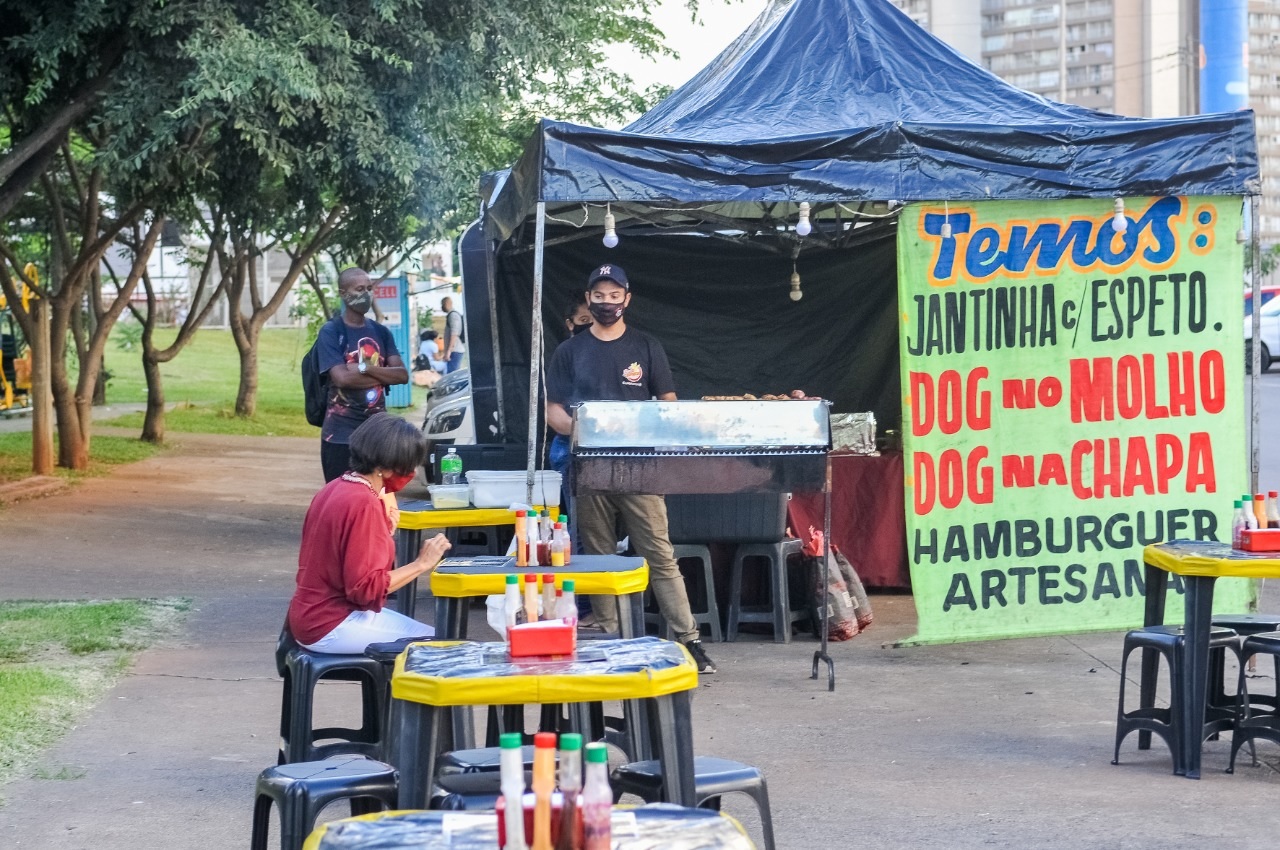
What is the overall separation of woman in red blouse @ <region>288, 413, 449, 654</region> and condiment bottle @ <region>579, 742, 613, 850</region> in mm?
2643

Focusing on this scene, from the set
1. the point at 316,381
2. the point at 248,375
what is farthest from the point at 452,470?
the point at 248,375

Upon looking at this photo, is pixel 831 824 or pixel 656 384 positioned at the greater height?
pixel 656 384

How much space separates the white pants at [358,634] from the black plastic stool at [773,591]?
3.63 m

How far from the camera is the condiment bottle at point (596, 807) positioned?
2764 mm

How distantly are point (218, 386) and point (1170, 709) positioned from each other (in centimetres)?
3033

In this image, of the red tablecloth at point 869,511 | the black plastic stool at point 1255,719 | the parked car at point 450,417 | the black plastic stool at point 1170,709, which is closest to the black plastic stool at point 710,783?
the black plastic stool at point 1170,709

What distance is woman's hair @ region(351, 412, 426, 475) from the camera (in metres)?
5.32

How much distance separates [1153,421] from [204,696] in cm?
493

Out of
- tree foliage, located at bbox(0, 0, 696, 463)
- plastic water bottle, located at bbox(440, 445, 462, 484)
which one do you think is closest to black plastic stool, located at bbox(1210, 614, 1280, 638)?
plastic water bottle, located at bbox(440, 445, 462, 484)

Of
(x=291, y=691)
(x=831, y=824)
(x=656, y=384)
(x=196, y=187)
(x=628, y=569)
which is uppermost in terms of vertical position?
(x=196, y=187)

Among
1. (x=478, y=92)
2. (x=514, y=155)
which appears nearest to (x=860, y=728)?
(x=478, y=92)

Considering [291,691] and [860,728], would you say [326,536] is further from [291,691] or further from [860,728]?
[860,728]

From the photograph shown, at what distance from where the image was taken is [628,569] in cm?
577

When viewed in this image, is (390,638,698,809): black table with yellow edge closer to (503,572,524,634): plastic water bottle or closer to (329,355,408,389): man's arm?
(503,572,524,634): plastic water bottle
